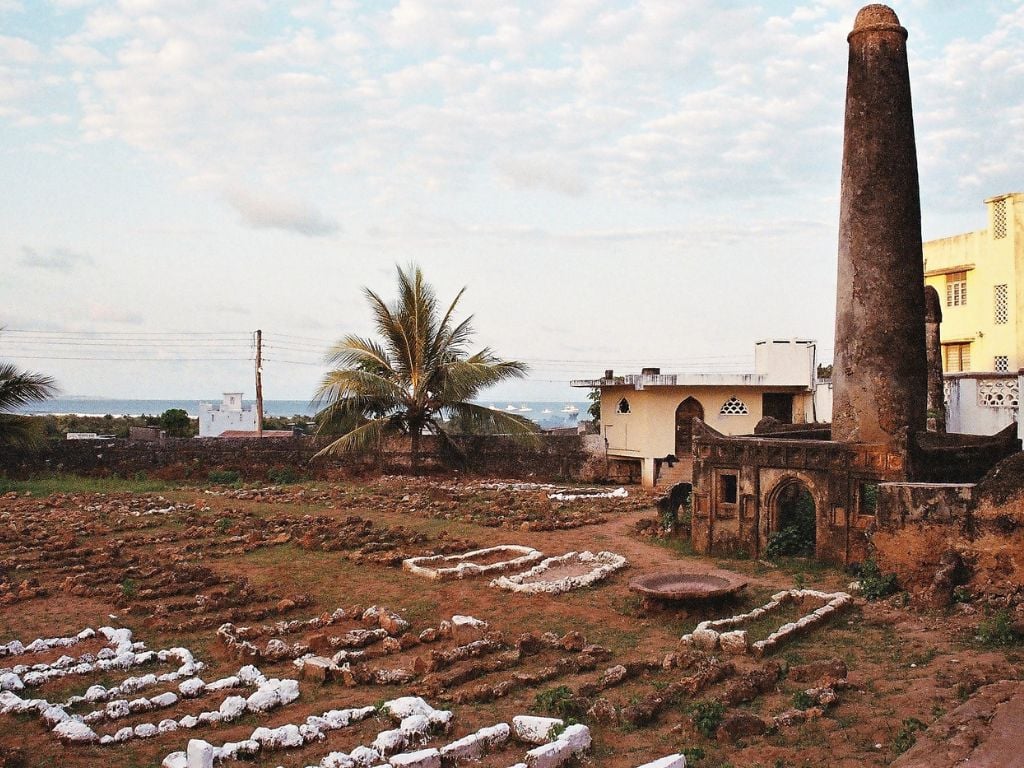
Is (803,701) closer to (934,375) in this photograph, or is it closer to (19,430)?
(934,375)

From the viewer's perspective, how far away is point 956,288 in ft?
115

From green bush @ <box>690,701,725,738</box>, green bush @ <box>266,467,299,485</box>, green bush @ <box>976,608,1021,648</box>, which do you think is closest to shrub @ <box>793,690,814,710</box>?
green bush @ <box>690,701,725,738</box>

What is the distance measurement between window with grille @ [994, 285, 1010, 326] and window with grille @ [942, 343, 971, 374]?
1.67 metres

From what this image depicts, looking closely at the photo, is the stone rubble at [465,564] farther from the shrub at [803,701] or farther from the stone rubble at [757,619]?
the shrub at [803,701]

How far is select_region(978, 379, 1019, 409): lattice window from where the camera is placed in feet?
72.4

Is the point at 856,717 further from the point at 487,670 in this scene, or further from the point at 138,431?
the point at 138,431

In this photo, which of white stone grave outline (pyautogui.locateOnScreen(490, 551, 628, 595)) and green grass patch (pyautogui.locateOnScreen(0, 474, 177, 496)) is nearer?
white stone grave outline (pyautogui.locateOnScreen(490, 551, 628, 595))

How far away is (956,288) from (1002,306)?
212 cm

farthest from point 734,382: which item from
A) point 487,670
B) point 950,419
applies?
point 487,670

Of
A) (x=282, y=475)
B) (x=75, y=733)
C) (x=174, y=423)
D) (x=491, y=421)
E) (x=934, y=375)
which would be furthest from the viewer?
(x=174, y=423)

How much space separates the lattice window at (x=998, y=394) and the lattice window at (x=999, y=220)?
500 inches

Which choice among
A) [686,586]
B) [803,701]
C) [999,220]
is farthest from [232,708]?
[999,220]

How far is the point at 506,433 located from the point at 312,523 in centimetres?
1032

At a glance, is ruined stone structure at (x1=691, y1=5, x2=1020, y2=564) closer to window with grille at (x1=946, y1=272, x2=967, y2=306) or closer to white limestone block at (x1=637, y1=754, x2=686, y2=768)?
white limestone block at (x1=637, y1=754, x2=686, y2=768)
